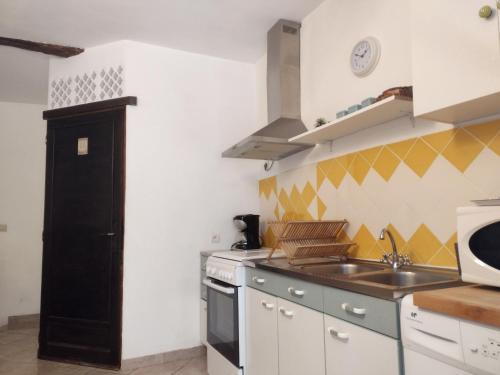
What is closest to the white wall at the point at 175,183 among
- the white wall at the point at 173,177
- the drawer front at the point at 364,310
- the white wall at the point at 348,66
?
the white wall at the point at 173,177

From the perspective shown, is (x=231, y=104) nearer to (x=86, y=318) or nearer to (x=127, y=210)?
(x=127, y=210)

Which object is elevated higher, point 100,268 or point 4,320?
point 100,268

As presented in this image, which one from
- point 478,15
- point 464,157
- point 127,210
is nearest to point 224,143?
point 127,210

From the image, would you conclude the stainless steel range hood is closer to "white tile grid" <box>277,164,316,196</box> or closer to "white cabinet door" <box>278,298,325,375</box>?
"white tile grid" <box>277,164,316,196</box>

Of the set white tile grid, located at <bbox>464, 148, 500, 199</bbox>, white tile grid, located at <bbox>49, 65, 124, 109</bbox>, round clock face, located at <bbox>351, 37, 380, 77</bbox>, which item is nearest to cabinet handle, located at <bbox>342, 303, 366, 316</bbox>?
white tile grid, located at <bbox>464, 148, 500, 199</bbox>

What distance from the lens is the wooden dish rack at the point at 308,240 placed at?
211cm

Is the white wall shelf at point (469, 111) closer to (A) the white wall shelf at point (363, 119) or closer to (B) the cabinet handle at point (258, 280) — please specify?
Result: (A) the white wall shelf at point (363, 119)

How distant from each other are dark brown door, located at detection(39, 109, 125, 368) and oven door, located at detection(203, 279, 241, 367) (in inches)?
31.6

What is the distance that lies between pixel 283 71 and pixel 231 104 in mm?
840

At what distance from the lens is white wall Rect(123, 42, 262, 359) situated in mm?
3057

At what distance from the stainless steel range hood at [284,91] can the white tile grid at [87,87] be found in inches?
49.0

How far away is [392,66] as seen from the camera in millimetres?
2039

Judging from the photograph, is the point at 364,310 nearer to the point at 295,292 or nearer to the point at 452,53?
the point at 295,292

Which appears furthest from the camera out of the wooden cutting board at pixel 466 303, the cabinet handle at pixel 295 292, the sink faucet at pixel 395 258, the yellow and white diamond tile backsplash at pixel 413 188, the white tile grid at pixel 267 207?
the white tile grid at pixel 267 207
